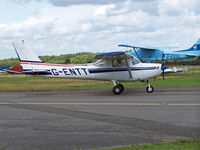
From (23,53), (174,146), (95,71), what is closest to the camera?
(174,146)

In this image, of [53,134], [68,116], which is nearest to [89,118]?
[68,116]

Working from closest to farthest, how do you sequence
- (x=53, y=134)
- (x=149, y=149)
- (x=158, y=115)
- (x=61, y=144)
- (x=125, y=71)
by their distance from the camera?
(x=149, y=149), (x=61, y=144), (x=53, y=134), (x=158, y=115), (x=125, y=71)

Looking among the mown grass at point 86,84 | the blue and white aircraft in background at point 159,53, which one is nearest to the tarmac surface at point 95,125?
the mown grass at point 86,84

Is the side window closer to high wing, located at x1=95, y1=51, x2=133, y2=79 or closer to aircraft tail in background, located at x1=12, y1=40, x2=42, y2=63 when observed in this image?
high wing, located at x1=95, y1=51, x2=133, y2=79

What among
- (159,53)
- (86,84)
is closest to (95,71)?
(86,84)

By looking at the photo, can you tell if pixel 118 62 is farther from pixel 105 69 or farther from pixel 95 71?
pixel 95 71

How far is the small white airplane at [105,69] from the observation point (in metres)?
18.9

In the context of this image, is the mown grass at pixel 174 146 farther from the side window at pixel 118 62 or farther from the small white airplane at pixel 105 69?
the side window at pixel 118 62

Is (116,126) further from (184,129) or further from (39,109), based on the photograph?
(39,109)

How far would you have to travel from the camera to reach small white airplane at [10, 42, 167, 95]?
18.9 meters

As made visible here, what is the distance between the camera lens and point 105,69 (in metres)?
19.4

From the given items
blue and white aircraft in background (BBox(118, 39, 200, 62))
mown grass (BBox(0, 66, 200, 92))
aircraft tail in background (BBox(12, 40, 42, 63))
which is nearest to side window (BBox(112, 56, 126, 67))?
mown grass (BBox(0, 66, 200, 92))

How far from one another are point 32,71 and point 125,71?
5717mm

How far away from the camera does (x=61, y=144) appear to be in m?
7.39
